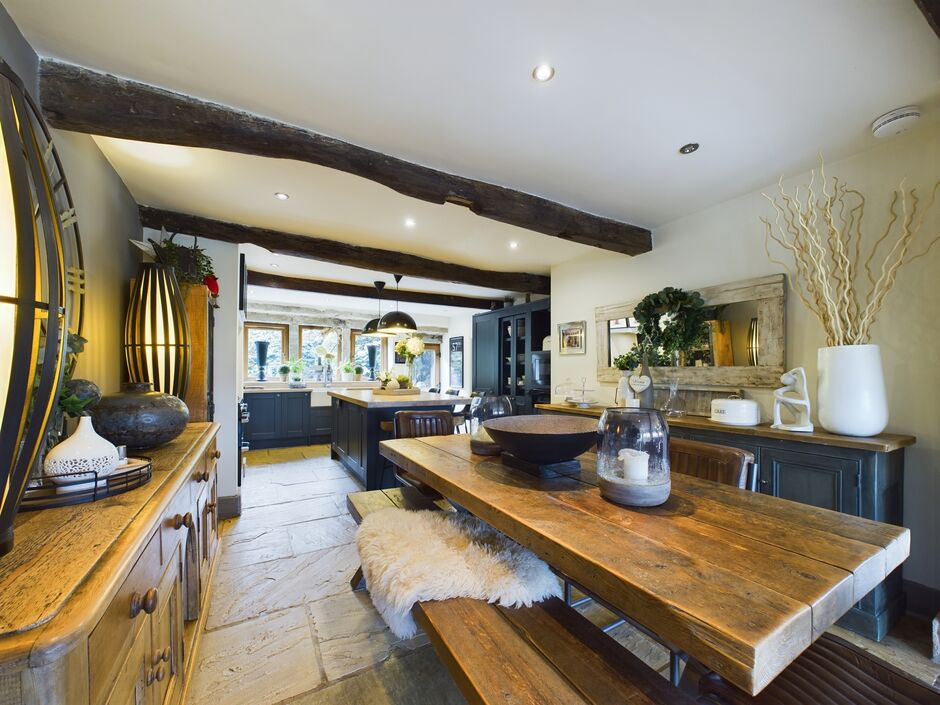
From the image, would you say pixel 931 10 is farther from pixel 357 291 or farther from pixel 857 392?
pixel 357 291

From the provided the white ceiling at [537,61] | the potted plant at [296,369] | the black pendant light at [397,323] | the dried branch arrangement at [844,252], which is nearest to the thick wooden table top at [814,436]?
the dried branch arrangement at [844,252]

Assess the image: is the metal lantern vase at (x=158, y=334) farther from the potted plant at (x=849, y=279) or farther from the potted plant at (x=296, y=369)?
the potted plant at (x=296, y=369)

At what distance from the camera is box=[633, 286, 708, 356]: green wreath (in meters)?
3.07

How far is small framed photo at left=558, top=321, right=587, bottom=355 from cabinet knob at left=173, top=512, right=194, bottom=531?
3.59 metres

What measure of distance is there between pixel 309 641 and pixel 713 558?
178 centimetres

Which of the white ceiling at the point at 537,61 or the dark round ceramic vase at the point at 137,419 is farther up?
the white ceiling at the point at 537,61

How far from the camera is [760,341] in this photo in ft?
8.96

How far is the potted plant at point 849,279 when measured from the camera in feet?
6.64

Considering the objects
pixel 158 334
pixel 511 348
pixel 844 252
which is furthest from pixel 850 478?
pixel 511 348

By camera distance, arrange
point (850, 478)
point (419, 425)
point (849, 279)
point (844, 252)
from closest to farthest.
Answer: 1. point (850, 478)
2. point (849, 279)
3. point (844, 252)
4. point (419, 425)

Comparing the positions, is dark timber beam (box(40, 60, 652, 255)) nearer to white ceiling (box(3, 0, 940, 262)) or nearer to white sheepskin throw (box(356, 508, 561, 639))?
white ceiling (box(3, 0, 940, 262))

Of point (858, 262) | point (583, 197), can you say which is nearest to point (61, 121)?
point (583, 197)

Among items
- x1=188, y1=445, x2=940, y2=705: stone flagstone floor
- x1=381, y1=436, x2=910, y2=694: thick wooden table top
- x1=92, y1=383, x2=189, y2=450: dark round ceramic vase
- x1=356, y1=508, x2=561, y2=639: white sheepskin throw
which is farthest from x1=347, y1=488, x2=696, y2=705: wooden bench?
x1=92, y1=383, x2=189, y2=450: dark round ceramic vase

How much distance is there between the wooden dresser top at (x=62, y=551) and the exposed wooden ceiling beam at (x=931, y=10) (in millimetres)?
2468
